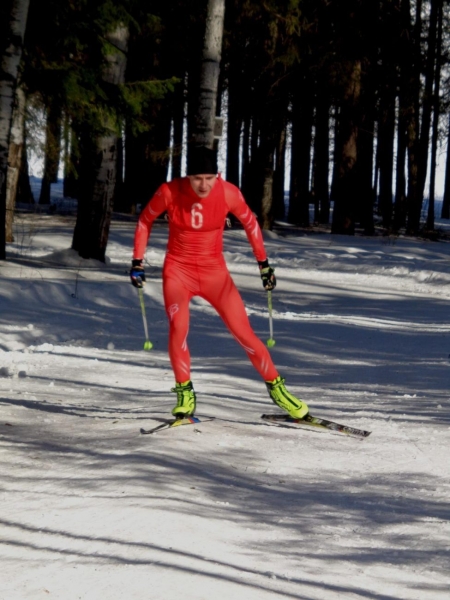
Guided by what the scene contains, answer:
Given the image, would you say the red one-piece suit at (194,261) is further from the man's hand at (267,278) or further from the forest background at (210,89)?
the forest background at (210,89)

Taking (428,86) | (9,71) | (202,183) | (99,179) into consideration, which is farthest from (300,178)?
(202,183)

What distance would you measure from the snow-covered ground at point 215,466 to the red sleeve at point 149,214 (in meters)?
1.43

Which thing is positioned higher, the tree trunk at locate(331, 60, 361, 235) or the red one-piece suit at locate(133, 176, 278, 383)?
the tree trunk at locate(331, 60, 361, 235)

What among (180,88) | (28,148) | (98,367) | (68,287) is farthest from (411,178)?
(98,367)

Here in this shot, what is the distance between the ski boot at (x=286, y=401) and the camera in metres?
8.26

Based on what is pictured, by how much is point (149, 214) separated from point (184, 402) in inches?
62.2

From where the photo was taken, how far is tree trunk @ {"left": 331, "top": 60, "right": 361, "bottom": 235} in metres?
31.8

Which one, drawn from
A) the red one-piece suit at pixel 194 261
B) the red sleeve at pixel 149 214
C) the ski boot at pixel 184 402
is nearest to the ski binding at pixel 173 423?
the ski boot at pixel 184 402

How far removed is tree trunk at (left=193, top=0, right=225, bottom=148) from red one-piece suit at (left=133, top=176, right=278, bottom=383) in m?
10.3

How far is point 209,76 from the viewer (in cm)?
1825

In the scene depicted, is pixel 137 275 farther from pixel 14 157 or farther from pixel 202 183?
pixel 14 157

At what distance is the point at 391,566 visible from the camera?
4.75m

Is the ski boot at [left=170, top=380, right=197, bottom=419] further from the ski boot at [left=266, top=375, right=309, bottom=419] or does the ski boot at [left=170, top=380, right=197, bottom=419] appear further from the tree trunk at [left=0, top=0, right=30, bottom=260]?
the tree trunk at [left=0, top=0, right=30, bottom=260]

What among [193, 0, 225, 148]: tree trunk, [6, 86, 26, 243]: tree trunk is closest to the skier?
[193, 0, 225, 148]: tree trunk
